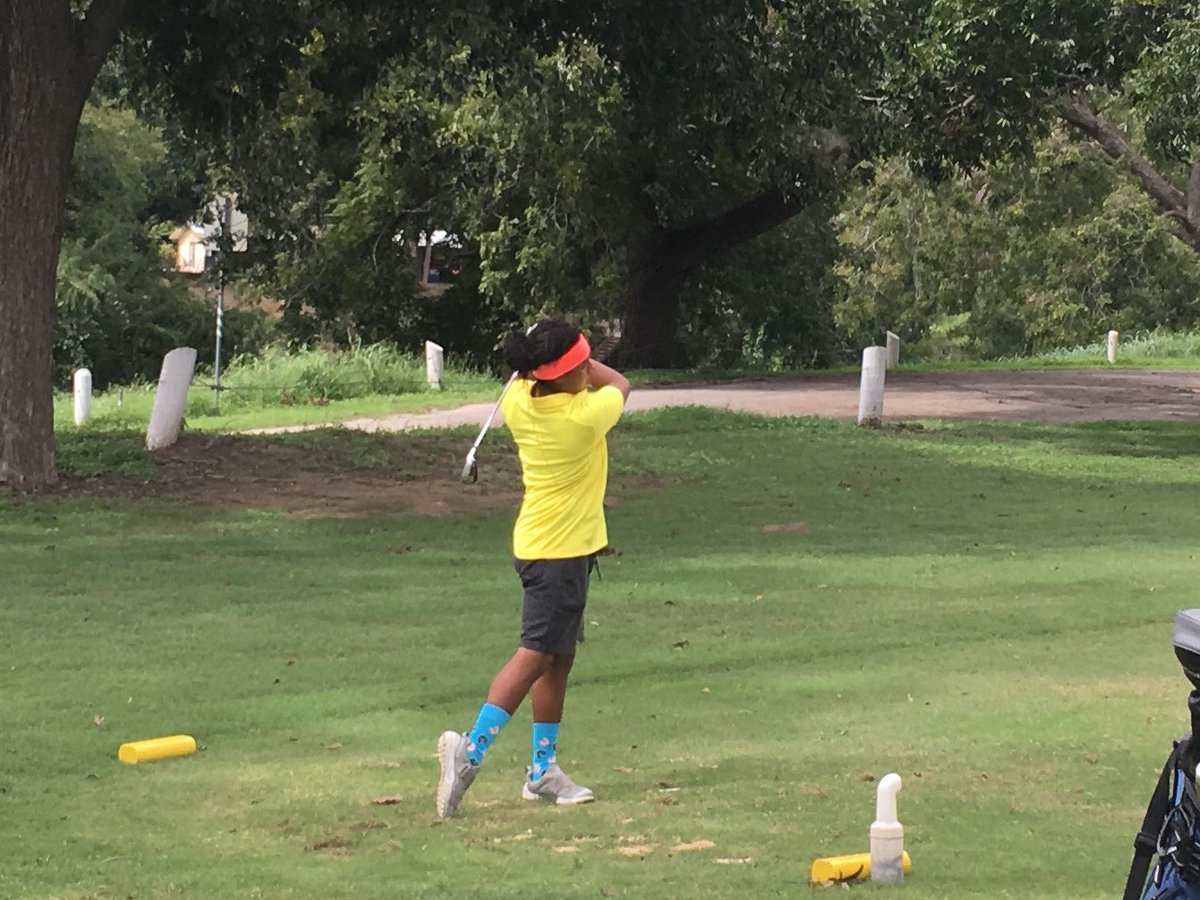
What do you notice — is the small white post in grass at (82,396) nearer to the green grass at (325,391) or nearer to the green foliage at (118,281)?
the green grass at (325,391)

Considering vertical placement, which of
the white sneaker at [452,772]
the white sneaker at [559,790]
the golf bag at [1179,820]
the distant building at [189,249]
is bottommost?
the white sneaker at [559,790]

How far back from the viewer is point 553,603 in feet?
22.3

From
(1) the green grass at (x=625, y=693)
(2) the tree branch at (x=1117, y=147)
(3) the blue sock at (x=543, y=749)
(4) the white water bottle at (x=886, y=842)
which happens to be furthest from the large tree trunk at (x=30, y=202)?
(2) the tree branch at (x=1117, y=147)

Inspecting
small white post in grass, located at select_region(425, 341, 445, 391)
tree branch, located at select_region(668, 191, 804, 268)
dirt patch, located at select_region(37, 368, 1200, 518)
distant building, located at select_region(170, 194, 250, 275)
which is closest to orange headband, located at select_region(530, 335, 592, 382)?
dirt patch, located at select_region(37, 368, 1200, 518)

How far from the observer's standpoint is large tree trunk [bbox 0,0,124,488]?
15.6m

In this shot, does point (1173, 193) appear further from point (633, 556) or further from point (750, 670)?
point (750, 670)

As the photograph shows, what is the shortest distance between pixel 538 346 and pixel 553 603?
978 mm

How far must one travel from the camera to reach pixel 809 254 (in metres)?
38.6

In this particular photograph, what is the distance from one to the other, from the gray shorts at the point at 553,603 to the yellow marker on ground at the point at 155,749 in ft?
5.94

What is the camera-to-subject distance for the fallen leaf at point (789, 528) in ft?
50.9

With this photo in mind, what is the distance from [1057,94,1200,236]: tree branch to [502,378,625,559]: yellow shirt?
742 inches

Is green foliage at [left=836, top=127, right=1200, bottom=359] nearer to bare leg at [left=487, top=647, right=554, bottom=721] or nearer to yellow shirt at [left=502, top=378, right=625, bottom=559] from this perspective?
yellow shirt at [left=502, top=378, right=625, bottom=559]

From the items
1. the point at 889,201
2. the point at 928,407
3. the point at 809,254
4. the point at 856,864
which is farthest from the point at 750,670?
the point at 889,201

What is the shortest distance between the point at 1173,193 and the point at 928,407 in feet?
34.9
